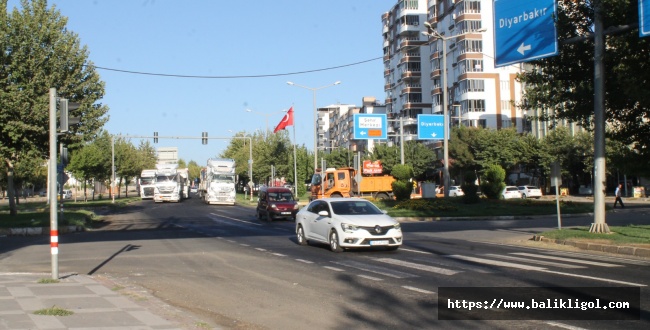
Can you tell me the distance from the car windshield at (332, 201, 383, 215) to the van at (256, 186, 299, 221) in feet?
57.0

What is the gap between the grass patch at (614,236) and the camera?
717 inches

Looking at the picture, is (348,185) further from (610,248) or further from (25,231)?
(610,248)

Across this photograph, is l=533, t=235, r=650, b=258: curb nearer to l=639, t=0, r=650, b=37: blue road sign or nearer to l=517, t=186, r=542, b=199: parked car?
l=639, t=0, r=650, b=37: blue road sign

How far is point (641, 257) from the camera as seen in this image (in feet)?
53.6

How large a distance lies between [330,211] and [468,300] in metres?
8.87

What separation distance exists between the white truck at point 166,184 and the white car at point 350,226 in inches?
1955

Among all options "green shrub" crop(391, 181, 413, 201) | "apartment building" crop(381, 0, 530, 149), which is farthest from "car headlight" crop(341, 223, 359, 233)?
"apartment building" crop(381, 0, 530, 149)

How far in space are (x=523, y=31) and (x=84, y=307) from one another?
1493 centimetres

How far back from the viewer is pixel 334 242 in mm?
18172

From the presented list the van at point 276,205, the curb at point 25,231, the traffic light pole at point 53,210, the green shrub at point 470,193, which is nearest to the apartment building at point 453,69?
the green shrub at point 470,193

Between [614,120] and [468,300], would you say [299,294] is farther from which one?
[614,120]

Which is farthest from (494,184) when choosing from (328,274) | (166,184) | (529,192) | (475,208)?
(166,184)

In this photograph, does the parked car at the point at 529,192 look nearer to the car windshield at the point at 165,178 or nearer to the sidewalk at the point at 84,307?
the car windshield at the point at 165,178

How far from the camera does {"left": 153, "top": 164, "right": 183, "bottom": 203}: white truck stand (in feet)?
222
